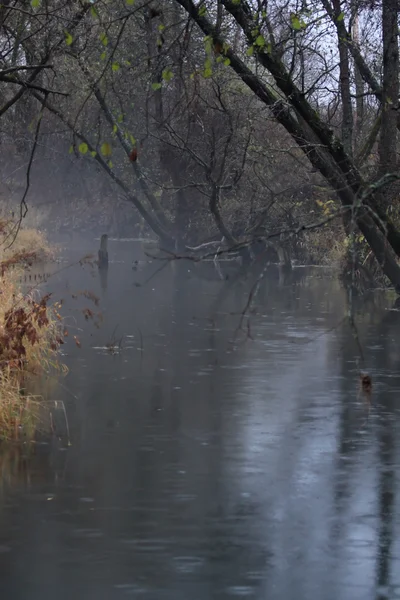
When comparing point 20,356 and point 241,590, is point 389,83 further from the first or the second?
point 241,590

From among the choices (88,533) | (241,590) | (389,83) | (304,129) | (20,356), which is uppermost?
(389,83)

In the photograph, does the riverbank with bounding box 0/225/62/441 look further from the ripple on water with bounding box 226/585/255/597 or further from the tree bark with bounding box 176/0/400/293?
the ripple on water with bounding box 226/585/255/597

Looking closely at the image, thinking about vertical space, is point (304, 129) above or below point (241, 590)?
above

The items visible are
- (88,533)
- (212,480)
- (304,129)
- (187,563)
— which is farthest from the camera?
(304,129)

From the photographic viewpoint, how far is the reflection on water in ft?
30.5

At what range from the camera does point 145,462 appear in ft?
42.2

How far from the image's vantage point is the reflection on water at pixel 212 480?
930 centimetres

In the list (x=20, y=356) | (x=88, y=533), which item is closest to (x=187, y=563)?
(x=88, y=533)

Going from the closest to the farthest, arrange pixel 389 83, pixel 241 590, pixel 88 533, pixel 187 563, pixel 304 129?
pixel 241 590 → pixel 187 563 → pixel 88 533 → pixel 304 129 → pixel 389 83

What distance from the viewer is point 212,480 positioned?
1215 cm

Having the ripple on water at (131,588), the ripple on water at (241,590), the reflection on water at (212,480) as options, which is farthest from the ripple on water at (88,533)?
the ripple on water at (241,590)

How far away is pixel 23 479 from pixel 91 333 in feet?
39.0

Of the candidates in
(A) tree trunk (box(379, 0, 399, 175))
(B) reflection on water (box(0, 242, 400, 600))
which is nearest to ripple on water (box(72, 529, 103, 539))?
(B) reflection on water (box(0, 242, 400, 600))

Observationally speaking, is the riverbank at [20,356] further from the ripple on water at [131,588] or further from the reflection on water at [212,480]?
the ripple on water at [131,588]
